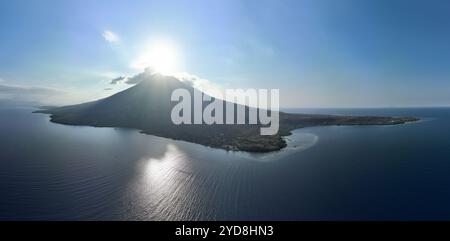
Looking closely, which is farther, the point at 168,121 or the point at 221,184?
the point at 168,121

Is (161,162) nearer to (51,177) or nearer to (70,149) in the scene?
(51,177)

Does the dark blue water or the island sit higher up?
the island

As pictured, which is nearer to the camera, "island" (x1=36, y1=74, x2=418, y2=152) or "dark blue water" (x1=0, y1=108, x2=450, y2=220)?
"dark blue water" (x1=0, y1=108, x2=450, y2=220)
